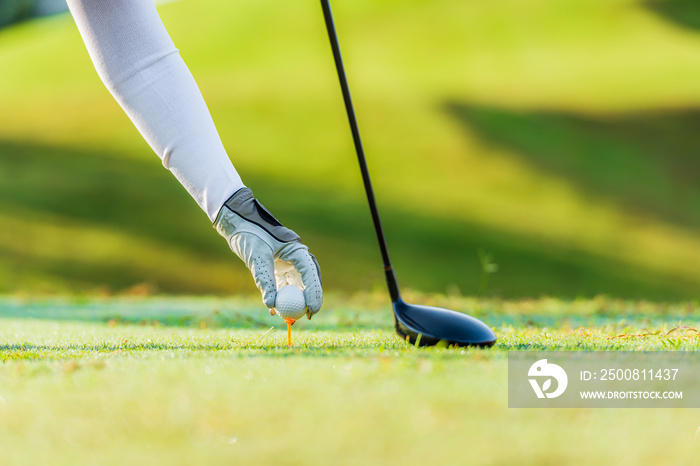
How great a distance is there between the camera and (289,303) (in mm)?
2006

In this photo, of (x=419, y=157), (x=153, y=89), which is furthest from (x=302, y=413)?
(x=419, y=157)

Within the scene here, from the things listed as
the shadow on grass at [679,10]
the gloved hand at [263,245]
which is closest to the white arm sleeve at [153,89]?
the gloved hand at [263,245]

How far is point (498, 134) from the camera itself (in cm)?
1016

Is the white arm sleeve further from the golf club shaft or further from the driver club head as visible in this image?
the driver club head

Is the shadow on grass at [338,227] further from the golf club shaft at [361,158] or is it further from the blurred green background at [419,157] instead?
the golf club shaft at [361,158]

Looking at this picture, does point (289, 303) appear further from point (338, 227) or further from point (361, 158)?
point (338, 227)

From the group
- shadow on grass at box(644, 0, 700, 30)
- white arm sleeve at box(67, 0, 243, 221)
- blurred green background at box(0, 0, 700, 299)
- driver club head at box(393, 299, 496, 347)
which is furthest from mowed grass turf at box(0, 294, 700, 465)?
shadow on grass at box(644, 0, 700, 30)

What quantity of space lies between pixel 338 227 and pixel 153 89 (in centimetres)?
640

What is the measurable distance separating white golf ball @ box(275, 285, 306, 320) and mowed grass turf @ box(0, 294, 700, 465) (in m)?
0.11

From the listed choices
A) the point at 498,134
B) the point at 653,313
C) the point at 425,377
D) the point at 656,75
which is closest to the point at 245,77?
the point at 498,134

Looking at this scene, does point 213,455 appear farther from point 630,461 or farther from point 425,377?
point 630,461

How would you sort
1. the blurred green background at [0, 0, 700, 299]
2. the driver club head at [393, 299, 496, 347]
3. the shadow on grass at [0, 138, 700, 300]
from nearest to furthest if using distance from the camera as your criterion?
the driver club head at [393, 299, 496, 347] → the shadow on grass at [0, 138, 700, 300] → the blurred green background at [0, 0, 700, 299]

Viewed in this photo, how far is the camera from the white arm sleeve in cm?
205

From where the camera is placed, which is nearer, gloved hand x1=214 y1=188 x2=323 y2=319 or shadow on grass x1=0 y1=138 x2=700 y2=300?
gloved hand x1=214 y1=188 x2=323 y2=319
